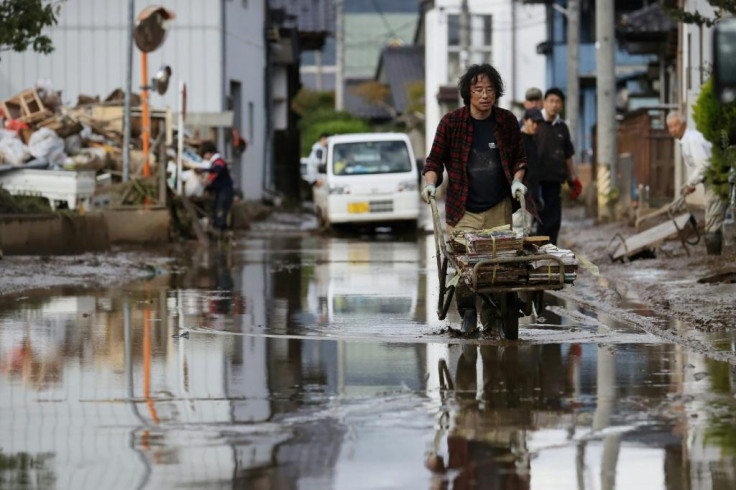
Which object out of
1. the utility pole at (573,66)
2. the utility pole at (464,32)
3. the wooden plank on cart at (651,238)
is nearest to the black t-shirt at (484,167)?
the wooden plank on cart at (651,238)

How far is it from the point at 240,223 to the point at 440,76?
34.7m

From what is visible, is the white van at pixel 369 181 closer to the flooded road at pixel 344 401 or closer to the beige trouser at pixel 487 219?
the flooded road at pixel 344 401

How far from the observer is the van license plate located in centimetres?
2805

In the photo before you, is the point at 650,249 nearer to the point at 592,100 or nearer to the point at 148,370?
the point at 148,370

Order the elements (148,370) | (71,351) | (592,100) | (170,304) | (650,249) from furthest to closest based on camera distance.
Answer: (592,100) → (650,249) → (170,304) → (71,351) → (148,370)

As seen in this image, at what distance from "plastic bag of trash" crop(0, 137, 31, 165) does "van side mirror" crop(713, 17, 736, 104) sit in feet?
59.5

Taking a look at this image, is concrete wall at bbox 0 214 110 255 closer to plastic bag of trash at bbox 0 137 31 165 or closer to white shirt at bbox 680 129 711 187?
plastic bag of trash at bbox 0 137 31 165

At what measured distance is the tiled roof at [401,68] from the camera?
83.4m

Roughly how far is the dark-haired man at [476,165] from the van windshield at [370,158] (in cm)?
1801

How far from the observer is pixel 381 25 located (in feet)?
433

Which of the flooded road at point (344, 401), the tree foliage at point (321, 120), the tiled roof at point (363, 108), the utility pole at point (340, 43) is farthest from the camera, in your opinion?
the tiled roof at point (363, 108)

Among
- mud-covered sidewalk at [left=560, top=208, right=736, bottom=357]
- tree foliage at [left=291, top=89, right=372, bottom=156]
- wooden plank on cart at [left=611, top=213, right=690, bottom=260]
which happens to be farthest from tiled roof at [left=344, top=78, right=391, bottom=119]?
wooden plank on cart at [left=611, top=213, right=690, bottom=260]

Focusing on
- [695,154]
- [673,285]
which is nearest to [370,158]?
[695,154]

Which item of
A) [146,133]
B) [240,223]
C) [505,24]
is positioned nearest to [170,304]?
[146,133]
